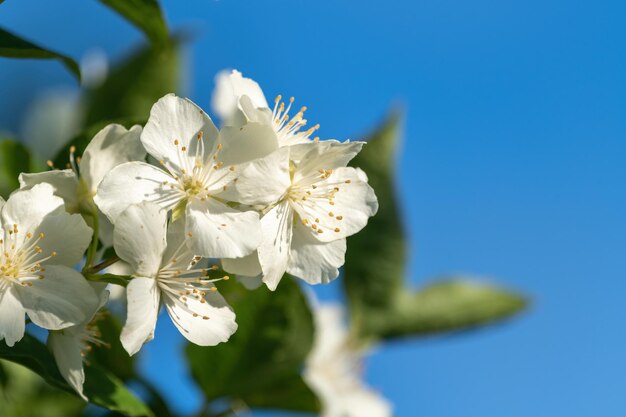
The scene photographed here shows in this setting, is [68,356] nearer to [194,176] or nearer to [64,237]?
[64,237]

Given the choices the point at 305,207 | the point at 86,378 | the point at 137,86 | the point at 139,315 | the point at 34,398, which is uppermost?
the point at 137,86

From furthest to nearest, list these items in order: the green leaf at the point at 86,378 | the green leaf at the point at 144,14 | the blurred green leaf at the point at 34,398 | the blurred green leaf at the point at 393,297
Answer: the blurred green leaf at the point at 393,297, the blurred green leaf at the point at 34,398, the green leaf at the point at 144,14, the green leaf at the point at 86,378

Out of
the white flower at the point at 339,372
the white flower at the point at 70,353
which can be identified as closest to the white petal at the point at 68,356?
the white flower at the point at 70,353

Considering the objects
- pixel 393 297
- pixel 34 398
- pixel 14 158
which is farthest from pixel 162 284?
pixel 393 297

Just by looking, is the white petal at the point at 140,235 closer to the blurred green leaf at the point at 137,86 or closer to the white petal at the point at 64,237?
the white petal at the point at 64,237

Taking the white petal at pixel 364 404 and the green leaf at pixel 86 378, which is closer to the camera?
the green leaf at pixel 86 378

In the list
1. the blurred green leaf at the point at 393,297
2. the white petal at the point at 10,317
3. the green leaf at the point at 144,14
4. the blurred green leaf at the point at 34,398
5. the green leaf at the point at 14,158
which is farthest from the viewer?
the blurred green leaf at the point at 393,297

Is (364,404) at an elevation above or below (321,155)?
below
